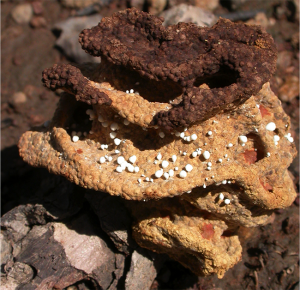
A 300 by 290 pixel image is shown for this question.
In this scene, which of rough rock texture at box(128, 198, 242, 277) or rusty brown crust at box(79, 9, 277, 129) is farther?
rough rock texture at box(128, 198, 242, 277)

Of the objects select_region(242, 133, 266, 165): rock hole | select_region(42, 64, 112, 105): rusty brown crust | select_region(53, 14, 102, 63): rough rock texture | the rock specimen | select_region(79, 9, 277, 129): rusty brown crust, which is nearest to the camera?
select_region(79, 9, 277, 129): rusty brown crust

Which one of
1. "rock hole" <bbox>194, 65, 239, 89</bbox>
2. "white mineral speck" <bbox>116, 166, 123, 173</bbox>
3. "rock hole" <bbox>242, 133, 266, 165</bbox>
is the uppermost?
"rock hole" <bbox>194, 65, 239, 89</bbox>

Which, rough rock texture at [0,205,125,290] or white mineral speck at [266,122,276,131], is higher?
white mineral speck at [266,122,276,131]

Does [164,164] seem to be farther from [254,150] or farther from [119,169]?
[254,150]

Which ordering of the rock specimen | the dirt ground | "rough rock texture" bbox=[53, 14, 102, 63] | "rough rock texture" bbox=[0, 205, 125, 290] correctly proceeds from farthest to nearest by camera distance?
1. "rough rock texture" bbox=[53, 14, 102, 63]
2. the dirt ground
3. "rough rock texture" bbox=[0, 205, 125, 290]
4. the rock specimen

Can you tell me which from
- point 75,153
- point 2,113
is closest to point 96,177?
point 75,153

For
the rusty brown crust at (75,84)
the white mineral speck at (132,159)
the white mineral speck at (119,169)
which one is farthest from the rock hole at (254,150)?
the rusty brown crust at (75,84)

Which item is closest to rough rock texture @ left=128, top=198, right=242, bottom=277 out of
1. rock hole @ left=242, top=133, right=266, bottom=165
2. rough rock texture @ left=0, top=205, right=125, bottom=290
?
rough rock texture @ left=0, top=205, right=125, bottom=290

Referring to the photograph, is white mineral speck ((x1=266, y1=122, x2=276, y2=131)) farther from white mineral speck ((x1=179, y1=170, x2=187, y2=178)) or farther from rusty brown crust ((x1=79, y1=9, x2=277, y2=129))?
white mineral speck ((x1=179, y1=170, x2=187, y2=178))
